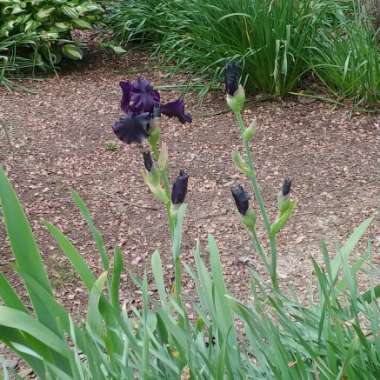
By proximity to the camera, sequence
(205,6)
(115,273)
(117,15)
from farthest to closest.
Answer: (117,15) → (205,6) → (115,273)

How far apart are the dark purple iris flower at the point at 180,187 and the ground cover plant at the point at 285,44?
8.96 feet

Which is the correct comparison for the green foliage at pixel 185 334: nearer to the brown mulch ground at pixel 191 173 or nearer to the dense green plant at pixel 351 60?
the brown mulch ground at pixel 191 173

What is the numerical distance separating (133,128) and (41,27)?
391 cm

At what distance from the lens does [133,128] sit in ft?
4.40

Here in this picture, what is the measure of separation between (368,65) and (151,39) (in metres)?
2.00

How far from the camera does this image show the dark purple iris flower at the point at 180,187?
54.4 inches

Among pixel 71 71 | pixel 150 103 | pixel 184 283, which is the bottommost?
pixel 71 71

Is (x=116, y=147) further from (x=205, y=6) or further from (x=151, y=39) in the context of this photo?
(x=151, y=39)

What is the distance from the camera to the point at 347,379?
1.25 meters

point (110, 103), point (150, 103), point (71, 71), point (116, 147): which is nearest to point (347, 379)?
point (150, 103)

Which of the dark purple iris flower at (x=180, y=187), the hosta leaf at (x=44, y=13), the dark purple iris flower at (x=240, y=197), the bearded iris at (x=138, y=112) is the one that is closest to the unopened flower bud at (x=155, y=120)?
the bearded iris at (x=138, y=112)

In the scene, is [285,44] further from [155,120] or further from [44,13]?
[155,120]

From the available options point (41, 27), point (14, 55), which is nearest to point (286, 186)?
point (14, 55)

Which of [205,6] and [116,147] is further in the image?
[205,6]
